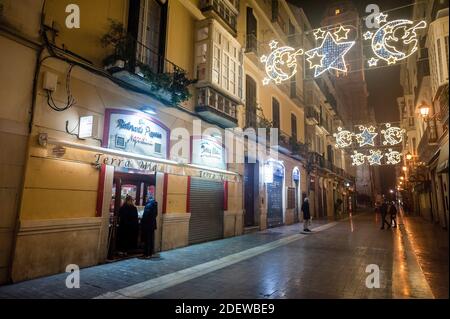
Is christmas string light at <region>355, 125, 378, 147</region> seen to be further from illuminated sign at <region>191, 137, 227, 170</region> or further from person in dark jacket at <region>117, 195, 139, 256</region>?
person in dark jacket at <region>117, 195, 139, 256</region>

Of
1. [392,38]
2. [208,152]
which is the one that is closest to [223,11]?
[208,152]

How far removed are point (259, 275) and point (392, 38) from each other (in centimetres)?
719

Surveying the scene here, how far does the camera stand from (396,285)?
6.20 metres

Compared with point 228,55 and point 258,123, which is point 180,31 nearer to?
point 228,55

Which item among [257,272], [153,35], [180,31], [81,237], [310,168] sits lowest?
[257,272]

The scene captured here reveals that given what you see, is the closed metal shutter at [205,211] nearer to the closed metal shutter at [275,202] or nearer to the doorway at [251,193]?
the doorway at [251,193]

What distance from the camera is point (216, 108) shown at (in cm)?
1190

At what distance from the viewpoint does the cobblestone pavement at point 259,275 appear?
5.59 metres

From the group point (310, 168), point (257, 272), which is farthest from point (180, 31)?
point (310, 168)

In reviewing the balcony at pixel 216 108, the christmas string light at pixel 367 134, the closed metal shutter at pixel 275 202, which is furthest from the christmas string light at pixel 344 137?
the balcony at pixel 216 108

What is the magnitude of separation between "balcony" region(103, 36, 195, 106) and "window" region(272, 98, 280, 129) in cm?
975

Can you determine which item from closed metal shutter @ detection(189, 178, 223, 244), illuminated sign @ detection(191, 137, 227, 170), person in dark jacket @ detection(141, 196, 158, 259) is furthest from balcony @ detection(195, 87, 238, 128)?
person in dark jacket @ detection(141, 196, 158, 259)

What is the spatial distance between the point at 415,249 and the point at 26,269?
11853 millimetres

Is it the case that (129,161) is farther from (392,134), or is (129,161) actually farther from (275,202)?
(392,134)
